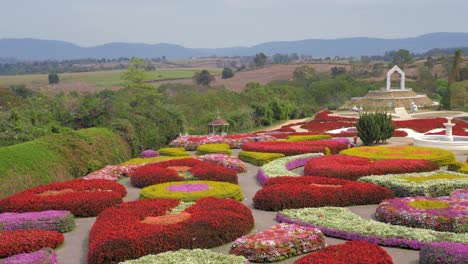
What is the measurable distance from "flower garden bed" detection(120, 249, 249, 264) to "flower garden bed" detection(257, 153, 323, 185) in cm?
807

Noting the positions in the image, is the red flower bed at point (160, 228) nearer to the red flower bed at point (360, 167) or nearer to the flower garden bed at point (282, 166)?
the flower garden bed at point (282, 166)

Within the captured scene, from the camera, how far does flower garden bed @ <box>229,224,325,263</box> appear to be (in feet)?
35.5

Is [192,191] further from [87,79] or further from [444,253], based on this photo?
[87,79]

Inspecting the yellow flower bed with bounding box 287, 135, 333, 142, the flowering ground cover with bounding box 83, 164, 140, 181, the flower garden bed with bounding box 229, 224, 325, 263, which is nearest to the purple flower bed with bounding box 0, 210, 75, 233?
the flower garden bed with bounding box 229, 224, 325, 263

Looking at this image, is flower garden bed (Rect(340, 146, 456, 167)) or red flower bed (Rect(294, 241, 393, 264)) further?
flower garden bed (Rect(340, 146, 456, 167))

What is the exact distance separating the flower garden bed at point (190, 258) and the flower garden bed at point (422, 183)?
26.7ft

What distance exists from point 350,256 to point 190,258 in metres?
3.16

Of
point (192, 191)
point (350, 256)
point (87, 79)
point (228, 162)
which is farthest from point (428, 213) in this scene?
point (87, 79)

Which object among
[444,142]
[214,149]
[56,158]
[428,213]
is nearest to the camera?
[428,213]

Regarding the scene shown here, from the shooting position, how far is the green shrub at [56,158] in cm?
1880

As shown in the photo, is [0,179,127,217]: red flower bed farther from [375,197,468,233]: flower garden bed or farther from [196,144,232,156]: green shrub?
[196,144,232,156]: green shrub

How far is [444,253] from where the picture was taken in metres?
9.91

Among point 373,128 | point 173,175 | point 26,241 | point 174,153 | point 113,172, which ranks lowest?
point 174,153

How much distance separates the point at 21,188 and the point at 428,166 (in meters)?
15.5
